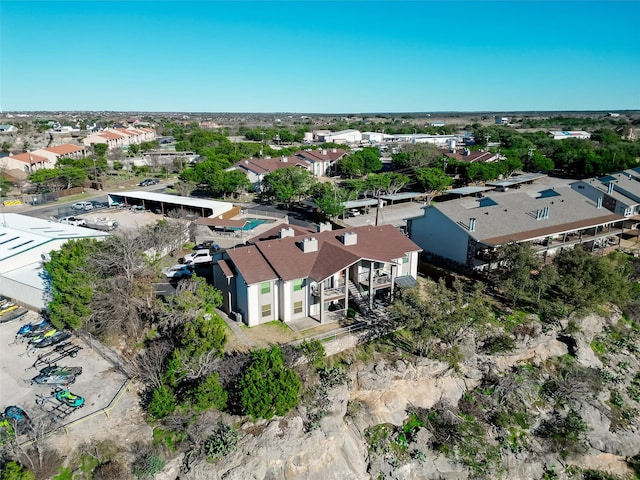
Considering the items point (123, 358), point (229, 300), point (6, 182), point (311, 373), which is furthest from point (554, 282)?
point (6, 182)

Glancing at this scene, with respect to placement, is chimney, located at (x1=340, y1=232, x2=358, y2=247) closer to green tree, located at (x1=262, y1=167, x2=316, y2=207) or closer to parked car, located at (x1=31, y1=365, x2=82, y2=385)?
parked car, located at (x1=31, y1=365, x2=82, y2=385)

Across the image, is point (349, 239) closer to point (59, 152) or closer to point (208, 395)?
point (208, 395)

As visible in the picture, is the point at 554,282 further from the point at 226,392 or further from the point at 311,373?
the point at 226,392

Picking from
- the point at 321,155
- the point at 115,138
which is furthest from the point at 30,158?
the point at 321,155

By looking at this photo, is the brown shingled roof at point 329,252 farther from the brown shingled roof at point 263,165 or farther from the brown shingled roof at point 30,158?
the brown shingled roof at point 30,158

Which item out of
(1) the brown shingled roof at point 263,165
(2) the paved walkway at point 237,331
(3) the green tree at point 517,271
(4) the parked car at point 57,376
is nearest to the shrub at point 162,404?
(2) the paved walkway at point 237,331

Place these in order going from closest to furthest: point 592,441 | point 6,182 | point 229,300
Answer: point 592,441 < point 229,300 < point 6,182

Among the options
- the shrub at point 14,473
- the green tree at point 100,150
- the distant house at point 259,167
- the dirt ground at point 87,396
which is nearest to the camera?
the shrub at point 14,473

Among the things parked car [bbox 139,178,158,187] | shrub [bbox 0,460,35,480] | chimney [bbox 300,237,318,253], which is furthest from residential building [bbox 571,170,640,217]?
parked car [bbox 139,178,158,187]
